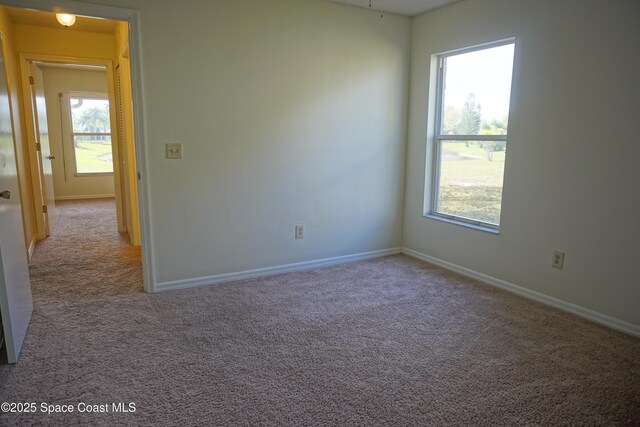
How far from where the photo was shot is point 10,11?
14.0ft

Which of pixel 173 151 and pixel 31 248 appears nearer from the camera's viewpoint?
pixel 173 151

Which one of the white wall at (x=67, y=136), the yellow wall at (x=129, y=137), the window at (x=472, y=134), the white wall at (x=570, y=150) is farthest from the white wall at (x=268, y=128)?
the white wall at (x=67, y=136)

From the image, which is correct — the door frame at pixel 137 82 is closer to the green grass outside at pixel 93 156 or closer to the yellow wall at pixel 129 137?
the yellow wall at pixel 129 137

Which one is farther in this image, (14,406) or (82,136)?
(82,136)

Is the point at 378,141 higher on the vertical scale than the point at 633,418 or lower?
higher

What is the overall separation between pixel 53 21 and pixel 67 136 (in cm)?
399

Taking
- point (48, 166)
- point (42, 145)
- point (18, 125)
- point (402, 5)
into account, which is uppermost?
point (402, 5)

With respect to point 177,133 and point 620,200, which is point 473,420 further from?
point 177,133

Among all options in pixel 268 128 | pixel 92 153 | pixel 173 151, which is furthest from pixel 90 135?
pixel 268 128

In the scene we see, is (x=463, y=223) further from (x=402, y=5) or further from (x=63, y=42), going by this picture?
(x=63, y=42)

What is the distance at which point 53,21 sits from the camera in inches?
181

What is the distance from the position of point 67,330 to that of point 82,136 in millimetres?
6597

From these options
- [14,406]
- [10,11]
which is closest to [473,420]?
[14,406]

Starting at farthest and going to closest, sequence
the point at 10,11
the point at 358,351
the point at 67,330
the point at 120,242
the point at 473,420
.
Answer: the point at 120,242 < the point at 10,11 < the point at 67,330 < the point at 358,351 < the point at 473,420
